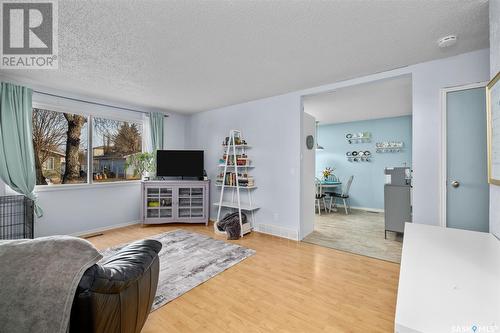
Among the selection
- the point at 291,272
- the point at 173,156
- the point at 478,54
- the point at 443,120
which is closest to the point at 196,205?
the point at 173,156

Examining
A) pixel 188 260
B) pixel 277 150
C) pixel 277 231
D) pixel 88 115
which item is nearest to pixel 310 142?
pixel 277 150

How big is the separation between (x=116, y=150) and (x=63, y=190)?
1.11 m

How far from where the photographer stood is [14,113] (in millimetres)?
2975

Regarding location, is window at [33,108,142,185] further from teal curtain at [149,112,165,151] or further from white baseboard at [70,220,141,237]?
white baseboard at [70,220,141,237]

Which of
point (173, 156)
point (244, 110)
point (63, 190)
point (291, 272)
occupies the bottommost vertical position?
point (291, 272)

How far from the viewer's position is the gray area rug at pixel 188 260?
217cm

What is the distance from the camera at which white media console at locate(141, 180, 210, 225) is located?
14.2ft

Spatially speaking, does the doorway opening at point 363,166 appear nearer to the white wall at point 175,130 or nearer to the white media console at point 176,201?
the white media console at point 176,201

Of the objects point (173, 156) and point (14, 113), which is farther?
point (173, 156)

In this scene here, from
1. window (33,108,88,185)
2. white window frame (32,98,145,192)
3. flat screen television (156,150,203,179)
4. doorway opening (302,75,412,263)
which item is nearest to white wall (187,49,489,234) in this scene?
doorway opening (302,75,412,263)

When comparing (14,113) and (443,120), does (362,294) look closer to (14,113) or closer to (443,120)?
(443,120)

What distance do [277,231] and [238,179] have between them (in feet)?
3.78

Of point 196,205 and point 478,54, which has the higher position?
point 478,54

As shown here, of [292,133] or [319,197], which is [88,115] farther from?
[319,197]
